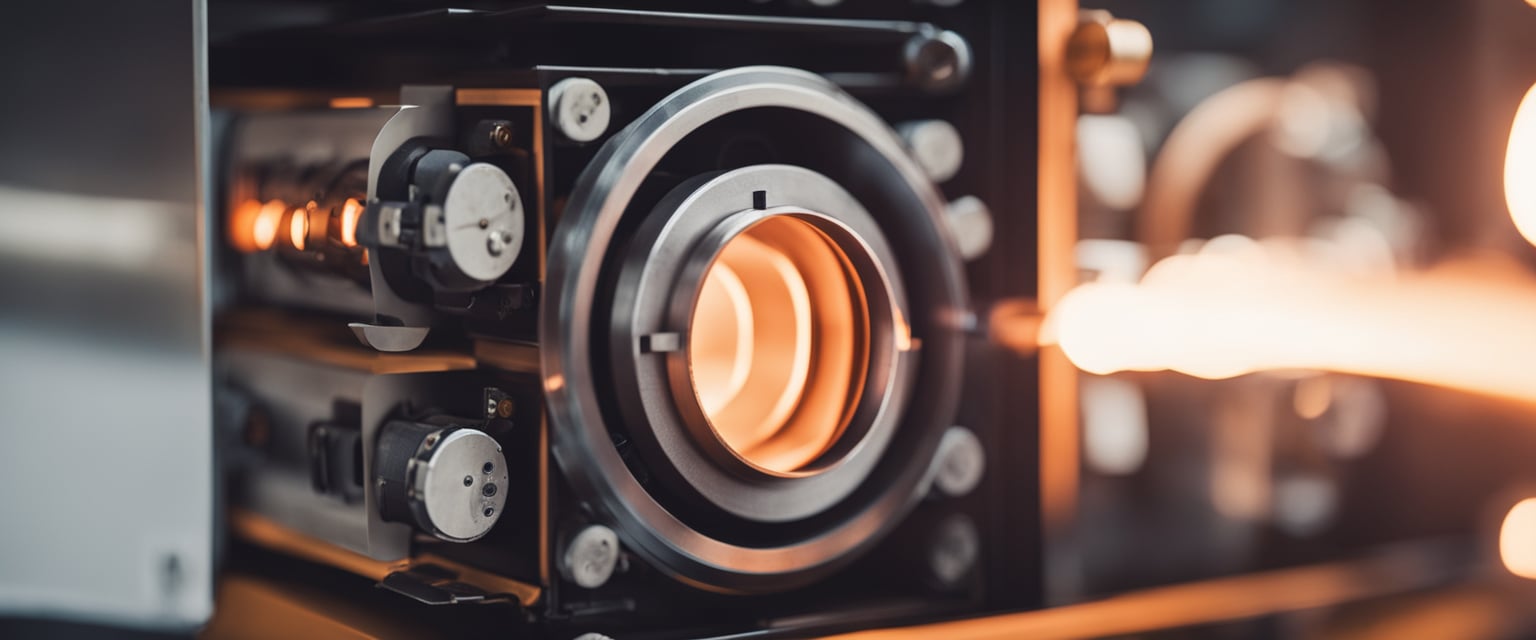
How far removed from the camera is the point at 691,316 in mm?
773

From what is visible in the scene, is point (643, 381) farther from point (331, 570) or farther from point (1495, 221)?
point (1495, 221)

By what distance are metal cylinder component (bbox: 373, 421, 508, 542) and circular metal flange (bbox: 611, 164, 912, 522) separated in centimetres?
8

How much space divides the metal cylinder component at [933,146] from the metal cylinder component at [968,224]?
2 cm

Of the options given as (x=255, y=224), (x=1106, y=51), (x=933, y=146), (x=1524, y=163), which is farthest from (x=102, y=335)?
(x=1524, y=163)

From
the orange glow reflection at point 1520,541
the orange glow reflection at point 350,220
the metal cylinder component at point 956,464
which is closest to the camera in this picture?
the orange glow reflection at point 350,220

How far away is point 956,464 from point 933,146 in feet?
0.68

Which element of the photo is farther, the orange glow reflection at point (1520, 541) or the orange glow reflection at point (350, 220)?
the orange glow reflection at point (1520, 541)

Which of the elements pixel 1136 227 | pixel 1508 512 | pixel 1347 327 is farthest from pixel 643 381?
pixel 1508 512

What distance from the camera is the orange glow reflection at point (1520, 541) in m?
1.38

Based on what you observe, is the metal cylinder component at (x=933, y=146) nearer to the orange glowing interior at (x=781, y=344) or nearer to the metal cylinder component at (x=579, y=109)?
the orange glowing interior at (x=781, y=344)

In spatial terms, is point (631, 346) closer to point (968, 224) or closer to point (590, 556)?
point (590, 556)

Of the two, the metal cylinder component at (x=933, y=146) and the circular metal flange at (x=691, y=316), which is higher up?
the metal cylinder component at (x=933, y=146)

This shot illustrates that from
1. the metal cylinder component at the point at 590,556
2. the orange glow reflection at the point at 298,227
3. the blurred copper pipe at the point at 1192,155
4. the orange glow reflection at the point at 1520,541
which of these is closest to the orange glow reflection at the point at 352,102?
the orange glow reflection at the point at 298,227

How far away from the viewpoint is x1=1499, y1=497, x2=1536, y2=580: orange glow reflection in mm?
1385
